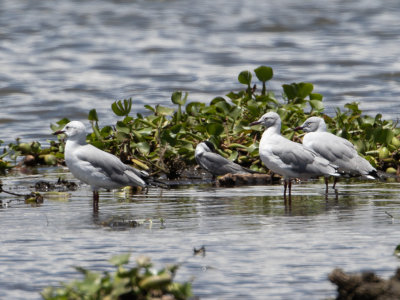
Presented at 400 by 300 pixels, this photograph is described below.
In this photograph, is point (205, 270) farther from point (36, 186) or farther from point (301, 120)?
point (301, 120)

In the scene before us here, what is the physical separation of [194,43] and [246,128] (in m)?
14.9

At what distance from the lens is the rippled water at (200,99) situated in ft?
21.7

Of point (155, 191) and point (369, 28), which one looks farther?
point (369, 28)

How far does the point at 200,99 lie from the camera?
19.6 m

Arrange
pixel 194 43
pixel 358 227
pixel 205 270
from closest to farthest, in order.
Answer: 1. pixel 205 270
2. pixel 358 227
3. pixel 194 43

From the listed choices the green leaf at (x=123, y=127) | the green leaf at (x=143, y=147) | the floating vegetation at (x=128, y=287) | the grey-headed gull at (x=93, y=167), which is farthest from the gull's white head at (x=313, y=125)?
the floating vegetation at (x=128, y=287)

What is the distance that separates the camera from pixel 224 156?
40.6 ft

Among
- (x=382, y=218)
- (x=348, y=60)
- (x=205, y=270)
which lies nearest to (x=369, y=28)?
(x=348, y=60)

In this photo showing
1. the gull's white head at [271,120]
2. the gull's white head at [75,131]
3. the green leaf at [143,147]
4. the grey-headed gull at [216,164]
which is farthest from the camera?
the green leaf at [143,147]

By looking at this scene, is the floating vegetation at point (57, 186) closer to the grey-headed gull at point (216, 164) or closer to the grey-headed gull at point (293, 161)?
the grey-headed gull at point (216, 164)

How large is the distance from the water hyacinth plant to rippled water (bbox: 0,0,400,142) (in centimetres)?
411

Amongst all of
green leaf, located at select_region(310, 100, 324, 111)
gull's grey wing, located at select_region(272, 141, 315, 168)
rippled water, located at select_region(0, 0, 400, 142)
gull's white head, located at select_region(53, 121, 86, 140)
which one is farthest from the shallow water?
rippled water, located at select_region(0, 0, 400, 142)

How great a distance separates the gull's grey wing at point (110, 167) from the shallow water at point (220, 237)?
25 cm

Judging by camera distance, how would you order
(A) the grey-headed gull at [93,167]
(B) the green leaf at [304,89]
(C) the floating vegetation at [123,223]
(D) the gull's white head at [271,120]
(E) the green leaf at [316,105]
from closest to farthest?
1. (C) the floating vegetation at [123,223]
2. (A) the grey-headed gull at [93,167]
3. (D) the gull's white head at [271,120]
4. (E) the green leaf at [316,105]
5. (B) the green leaf at [304,89]
